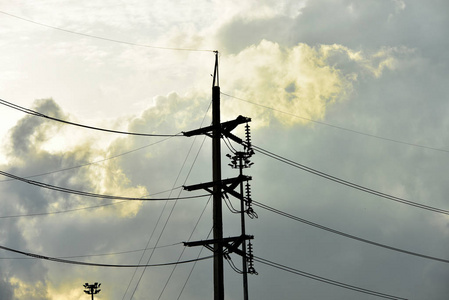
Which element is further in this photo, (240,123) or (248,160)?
(248,160)

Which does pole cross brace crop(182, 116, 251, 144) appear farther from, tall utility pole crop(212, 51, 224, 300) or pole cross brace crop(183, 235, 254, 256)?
pole cross brace crop(183, 235, 254, 256)

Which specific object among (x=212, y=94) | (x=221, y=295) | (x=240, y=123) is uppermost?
(x=212, y=94)

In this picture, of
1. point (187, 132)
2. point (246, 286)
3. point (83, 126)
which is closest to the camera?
point (83, 126)

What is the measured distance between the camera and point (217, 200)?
27953 millimetres

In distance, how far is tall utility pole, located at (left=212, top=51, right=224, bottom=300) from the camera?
86.9 feet

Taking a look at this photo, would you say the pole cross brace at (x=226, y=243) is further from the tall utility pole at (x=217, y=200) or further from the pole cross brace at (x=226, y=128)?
the pole cross brace at (x=226, y=128)

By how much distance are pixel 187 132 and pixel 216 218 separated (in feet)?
14.9

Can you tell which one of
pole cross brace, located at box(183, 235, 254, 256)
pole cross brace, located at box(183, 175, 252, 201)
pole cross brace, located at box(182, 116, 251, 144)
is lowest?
pole cross brace, located at box(183, 235, 254, 256)

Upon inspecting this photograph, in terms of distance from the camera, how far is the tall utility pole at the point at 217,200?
26.5 m

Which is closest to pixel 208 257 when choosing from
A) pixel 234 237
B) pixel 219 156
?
pixel 234 237

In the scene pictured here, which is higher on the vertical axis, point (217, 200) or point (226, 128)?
point (226, 128)

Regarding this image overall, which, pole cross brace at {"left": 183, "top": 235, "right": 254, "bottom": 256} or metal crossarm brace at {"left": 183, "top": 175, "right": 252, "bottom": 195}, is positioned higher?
metal crossarm brace at {"left": 183, "top": 175, "right": 252, "bottom": 195}

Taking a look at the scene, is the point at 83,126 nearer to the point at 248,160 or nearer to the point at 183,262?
the point at 183,262

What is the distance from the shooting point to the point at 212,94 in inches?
1188
